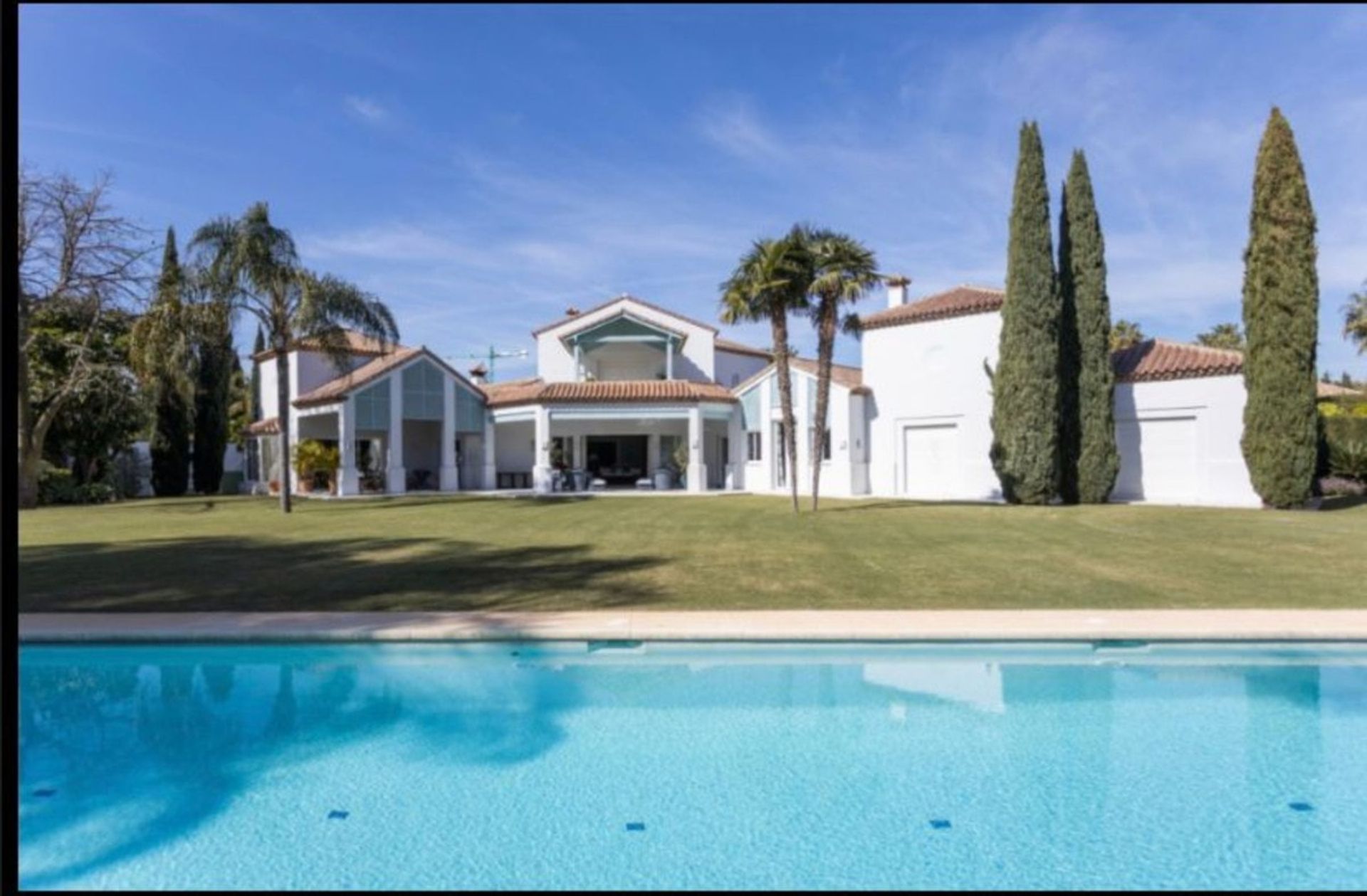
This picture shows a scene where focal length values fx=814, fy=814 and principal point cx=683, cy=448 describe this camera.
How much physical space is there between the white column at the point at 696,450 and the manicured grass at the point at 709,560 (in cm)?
1069

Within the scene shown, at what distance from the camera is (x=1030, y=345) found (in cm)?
2544

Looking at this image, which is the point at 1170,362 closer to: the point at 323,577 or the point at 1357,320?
the point at 1357,320

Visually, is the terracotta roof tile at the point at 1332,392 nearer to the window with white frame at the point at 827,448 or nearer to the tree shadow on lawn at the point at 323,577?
the window with white frame at the point at 827,448

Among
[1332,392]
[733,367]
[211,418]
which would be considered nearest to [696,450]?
[733,367]

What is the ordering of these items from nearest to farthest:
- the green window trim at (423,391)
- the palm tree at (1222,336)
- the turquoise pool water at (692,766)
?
the turquoise pool water at (692,766)
the green window trim at (423,391)
the palm tree at (1222,336)

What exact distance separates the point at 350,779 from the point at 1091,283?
26.2 meters

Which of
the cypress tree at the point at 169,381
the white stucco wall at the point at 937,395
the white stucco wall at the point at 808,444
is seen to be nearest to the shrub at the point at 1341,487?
the white stucco wall at the point at 937,395

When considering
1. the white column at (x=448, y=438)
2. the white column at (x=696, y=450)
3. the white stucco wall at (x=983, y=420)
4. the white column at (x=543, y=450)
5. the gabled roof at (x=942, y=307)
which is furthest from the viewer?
the white column at (x=448, y=438)

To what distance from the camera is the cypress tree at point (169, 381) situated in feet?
82.9

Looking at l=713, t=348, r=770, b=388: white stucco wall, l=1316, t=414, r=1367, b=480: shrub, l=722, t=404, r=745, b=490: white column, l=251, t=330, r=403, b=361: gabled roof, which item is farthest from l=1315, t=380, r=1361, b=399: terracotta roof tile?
l=251, t=330, r=403, b=361: gabled roof

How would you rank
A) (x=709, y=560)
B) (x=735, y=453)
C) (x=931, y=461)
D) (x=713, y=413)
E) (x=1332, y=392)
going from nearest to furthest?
(x=709, y=560) < (x=931, y=461) < (x=713, y=413) < (x=735, y=453) < (x=1332, y=392)

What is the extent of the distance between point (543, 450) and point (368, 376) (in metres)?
7.87

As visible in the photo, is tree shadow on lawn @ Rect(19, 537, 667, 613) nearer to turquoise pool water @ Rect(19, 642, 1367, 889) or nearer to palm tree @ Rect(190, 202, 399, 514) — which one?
turquoise pool water @ Rect(19, 642, 1367, 889)

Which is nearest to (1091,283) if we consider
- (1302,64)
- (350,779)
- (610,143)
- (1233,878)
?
(610,143)
